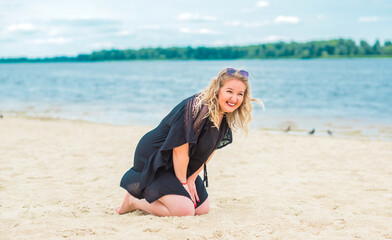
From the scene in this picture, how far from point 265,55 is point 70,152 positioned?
108793 millimetres

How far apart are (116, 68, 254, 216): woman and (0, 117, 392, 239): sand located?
7.1 inches

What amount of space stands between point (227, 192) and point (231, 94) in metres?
1.92

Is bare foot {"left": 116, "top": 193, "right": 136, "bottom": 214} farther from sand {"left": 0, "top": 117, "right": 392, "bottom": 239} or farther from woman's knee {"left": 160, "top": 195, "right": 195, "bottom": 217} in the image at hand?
woman's knee {"left": 160, "top": 195, "right": 195, "bottom": 217}

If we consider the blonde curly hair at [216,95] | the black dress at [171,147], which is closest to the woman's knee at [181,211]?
the black dress at [171,147]

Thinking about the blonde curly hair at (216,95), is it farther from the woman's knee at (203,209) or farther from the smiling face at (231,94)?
the woman's knee at (203,209)

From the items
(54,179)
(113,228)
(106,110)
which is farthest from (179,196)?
(106,110)

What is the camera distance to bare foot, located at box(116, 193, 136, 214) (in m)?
4.05

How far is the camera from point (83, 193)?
193 inches

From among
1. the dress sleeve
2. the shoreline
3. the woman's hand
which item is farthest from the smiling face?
the shoreline

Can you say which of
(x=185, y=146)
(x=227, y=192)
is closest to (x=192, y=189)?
(x=185, y=146)

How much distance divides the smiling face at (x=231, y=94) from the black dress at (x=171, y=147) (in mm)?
200

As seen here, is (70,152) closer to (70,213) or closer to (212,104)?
(70,213)

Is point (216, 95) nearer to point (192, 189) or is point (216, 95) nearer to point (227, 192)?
point (192, 189)

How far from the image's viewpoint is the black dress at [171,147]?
3.59 metres
